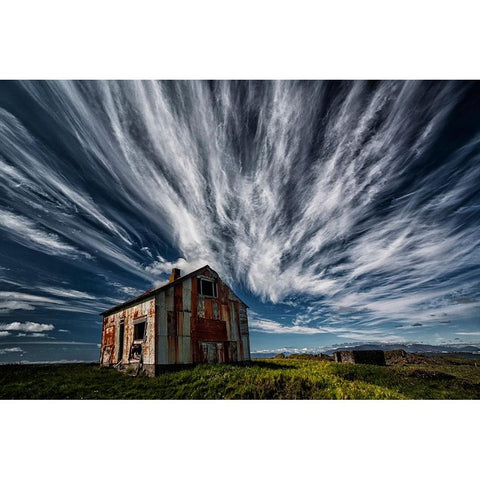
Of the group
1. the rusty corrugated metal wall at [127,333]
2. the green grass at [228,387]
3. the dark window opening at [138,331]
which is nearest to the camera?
the green grass at [228,387]

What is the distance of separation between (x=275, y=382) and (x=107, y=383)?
7.34m

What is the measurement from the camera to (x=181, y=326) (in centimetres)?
1322

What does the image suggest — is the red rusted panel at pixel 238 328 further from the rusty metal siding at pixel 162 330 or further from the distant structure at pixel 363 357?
the distant structure at pixel 363 357

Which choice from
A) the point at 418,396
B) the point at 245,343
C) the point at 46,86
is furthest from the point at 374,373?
the point at 46,86

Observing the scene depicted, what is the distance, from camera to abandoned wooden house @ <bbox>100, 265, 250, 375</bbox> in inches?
494

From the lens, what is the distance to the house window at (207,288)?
596 inches

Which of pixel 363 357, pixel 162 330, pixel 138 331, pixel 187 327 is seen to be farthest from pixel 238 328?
pixel 363 357

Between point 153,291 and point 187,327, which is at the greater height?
point 153,291

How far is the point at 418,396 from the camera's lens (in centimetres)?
949

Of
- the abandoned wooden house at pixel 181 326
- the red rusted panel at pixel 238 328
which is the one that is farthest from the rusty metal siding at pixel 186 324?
the red rusted panel at pixel 238 328

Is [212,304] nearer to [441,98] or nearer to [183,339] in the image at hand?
[183,339]

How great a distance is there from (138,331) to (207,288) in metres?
4.67

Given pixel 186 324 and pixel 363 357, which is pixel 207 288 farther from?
pixel 363 357

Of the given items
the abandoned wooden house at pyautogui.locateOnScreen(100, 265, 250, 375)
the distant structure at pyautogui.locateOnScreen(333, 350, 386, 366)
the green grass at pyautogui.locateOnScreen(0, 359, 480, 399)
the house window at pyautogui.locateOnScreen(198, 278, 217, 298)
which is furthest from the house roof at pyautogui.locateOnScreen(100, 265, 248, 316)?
the distant structure at pyautogui.locateOnScreen(333, 350, 386, 366)
